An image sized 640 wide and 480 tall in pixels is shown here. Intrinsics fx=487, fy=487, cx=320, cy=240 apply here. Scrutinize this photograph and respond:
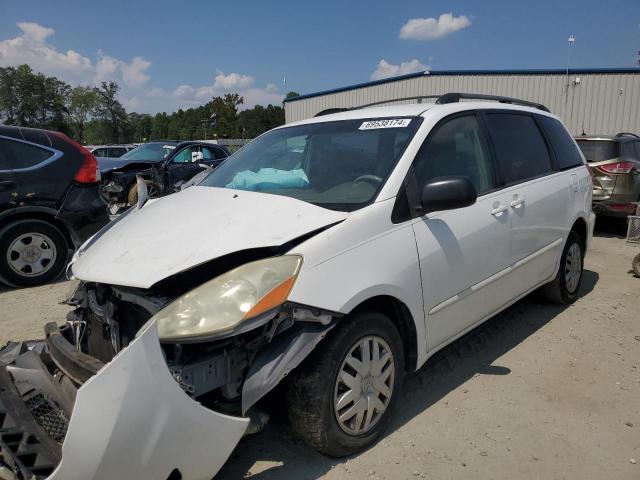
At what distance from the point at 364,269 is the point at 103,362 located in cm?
130

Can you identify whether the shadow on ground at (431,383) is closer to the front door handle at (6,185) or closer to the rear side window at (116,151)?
the front door handle at (6,185)

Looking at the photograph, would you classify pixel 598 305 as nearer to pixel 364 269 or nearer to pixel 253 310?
pixel 364 269

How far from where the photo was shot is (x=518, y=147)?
12.4 feet

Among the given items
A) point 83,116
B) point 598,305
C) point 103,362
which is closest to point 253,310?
point 103,362

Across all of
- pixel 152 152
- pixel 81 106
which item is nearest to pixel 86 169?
pixel 152 152

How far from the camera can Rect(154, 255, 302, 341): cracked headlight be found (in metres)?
1.91

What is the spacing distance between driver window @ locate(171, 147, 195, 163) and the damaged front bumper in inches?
406

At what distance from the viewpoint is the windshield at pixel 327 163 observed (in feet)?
8.93

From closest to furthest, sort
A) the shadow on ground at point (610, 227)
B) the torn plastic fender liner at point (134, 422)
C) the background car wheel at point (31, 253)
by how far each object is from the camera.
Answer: the torn plastic fender liner at point (134, 422) < the background car wheel at point (31, 253) < the shadow on ground at point (610, 227)

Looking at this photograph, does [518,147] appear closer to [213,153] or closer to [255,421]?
[255,421]

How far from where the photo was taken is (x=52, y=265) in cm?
568

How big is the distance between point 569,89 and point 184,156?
53.0 feet

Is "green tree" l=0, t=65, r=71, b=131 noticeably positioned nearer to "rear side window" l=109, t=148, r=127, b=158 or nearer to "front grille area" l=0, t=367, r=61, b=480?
"rear side window" l=109, t=148, r=127, b=158

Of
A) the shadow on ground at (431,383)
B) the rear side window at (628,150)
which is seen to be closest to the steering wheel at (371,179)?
the shadow on ground at (431,383)
